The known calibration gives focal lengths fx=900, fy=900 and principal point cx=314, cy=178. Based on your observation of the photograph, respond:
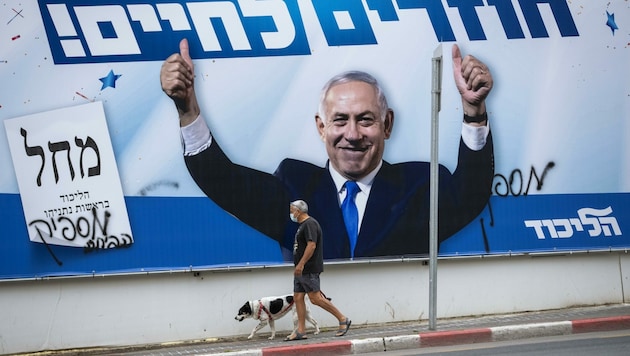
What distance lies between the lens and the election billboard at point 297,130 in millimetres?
11266

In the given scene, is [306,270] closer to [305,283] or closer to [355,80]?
[305,283]

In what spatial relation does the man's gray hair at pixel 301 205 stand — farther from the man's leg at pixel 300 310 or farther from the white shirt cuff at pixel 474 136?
the white shirt cuff at pixel 474 136

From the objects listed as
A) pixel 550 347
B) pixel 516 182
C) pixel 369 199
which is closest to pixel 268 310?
pixel 369 199

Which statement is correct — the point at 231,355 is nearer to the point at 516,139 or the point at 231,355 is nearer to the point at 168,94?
the point at 168,94

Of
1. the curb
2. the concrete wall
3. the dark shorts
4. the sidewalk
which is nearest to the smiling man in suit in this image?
the concrete wall

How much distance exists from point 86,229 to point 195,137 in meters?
1.81

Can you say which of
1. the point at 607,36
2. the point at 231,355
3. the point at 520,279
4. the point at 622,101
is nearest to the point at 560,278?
the point at 520,279

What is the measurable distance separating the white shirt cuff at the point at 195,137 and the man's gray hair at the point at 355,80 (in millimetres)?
1578

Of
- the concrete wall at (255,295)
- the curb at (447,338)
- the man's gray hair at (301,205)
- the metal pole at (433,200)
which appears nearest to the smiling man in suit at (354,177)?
the concrete wall at (255,295)

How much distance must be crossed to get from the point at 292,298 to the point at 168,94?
3.07m

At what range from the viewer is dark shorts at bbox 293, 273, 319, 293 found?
11.2 m

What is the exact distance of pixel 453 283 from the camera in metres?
12.8

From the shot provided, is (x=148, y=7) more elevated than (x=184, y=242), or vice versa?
(x=148, y=7)

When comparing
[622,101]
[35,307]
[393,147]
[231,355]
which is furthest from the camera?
[622,101]
